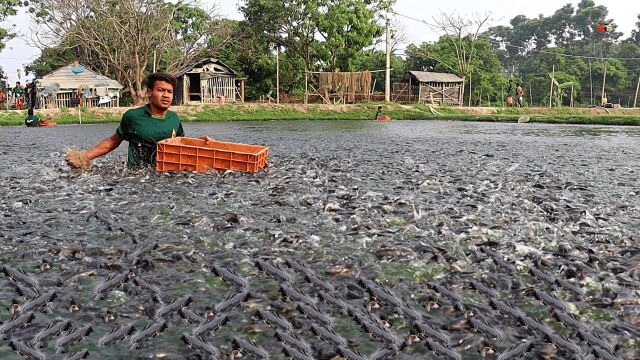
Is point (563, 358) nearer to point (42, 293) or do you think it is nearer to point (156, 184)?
point (42, 293)

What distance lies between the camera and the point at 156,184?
11781 millimetres

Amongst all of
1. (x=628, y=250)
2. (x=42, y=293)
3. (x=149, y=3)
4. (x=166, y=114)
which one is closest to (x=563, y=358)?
(x=628, y=250)

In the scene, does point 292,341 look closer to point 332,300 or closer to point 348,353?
point 348,353

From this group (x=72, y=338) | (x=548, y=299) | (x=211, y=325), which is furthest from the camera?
(x=548, y=299)

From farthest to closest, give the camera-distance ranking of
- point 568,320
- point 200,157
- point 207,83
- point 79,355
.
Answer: point 207,83
point 200,157
point 568,320
point 79,355

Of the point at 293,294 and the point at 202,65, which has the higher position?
the point at 202,65

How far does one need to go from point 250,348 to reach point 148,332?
88 cm

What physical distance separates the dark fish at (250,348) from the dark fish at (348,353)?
0.55 meters

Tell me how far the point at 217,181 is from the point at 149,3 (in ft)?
174

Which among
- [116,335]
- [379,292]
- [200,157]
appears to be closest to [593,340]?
[379,292]

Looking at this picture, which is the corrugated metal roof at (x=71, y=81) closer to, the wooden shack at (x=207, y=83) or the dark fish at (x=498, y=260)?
the wooden shack at (x=207, y=83)

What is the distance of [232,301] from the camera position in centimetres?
504

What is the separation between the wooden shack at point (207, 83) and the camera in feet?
205

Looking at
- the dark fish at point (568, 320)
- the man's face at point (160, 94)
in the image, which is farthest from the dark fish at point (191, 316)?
the man's face at point (160, 94)
